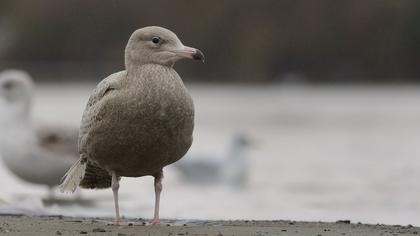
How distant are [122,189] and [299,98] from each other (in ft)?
90.7

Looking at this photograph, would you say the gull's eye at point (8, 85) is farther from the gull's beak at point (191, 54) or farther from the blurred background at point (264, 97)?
the gull's beak at point (191, 54)

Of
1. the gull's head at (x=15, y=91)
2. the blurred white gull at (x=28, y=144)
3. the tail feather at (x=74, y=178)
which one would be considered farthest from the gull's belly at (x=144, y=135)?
the gull's head at (x=15, y=91)

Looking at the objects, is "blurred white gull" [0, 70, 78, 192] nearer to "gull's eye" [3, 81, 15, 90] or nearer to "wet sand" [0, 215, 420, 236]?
"gull's eye" [3, 81, 15, 90]

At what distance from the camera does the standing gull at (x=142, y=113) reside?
7305mm

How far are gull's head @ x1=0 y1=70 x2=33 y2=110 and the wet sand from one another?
19.1ft

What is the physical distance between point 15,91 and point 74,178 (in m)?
6.19

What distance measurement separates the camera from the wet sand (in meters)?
7.26

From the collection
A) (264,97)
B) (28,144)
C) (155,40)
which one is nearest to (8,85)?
(28,144)

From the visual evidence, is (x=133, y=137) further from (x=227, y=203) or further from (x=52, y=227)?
(x=227, y=203)

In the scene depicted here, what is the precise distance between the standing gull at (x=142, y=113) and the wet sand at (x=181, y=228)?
0.90ft

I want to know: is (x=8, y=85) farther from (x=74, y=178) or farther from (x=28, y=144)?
(x=74, y=178)

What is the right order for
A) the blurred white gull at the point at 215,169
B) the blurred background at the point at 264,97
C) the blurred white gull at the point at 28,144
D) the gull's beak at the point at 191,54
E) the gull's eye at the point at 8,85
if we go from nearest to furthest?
the gull's beak at the point at 191,54, the blurred white gull at the point at 28,144, the blurred background at the point at 264,97, the gull's eye at the point at 8,85, the blurred white gull at the point at 215,169

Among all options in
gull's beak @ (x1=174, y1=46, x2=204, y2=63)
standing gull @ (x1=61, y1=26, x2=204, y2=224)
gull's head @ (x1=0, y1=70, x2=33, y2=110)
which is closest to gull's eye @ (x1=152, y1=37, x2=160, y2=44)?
standing gull @ (x1=61, y1=26, x2=204, y2=224)

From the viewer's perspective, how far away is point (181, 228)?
24.7ft
